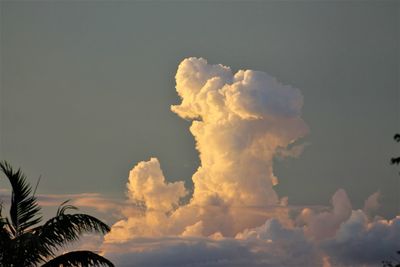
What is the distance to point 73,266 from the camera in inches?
1140

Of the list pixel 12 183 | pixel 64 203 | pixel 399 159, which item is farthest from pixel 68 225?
pixel 399 159

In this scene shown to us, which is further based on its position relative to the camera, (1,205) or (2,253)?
(1,205)

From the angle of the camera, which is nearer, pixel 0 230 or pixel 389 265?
pixel 0 230

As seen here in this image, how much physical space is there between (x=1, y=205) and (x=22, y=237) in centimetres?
272

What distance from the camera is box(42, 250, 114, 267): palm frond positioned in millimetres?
28422

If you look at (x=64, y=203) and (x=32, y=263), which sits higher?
(x=64, y=203)

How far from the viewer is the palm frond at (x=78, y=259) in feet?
93.2

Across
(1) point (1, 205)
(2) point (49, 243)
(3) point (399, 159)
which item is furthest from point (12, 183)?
(3) point (399, 159)

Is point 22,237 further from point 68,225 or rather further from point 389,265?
point 389,265

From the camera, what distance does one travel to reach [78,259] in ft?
94.2

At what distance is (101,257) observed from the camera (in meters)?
28.5

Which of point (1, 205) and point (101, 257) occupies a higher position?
point (1, 205)

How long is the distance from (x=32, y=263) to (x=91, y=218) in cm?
252

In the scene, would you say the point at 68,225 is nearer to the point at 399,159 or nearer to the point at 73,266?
the point at 73,266
